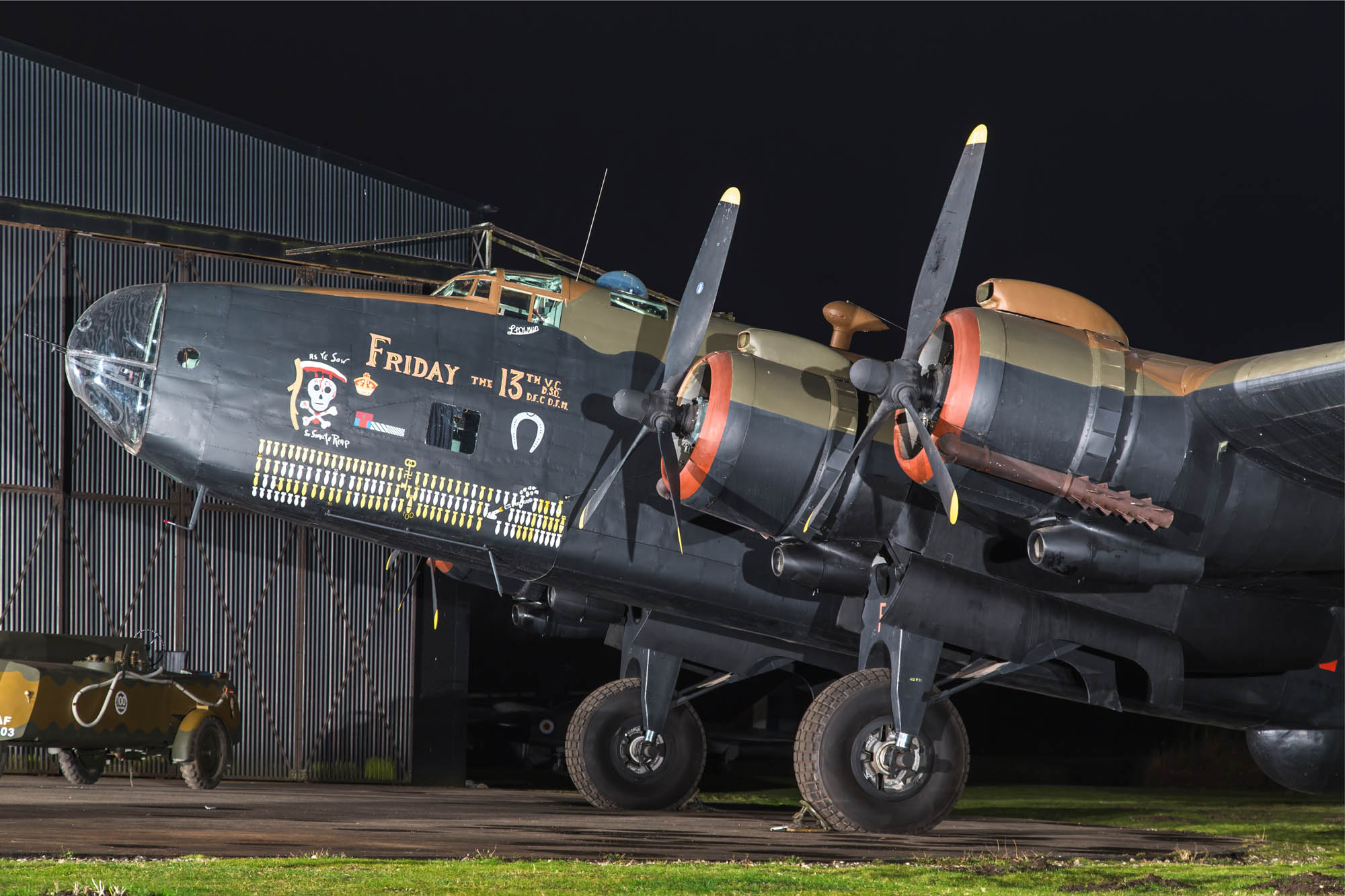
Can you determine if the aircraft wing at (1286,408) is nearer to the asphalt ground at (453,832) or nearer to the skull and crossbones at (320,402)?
the asphalt ground at (453,832)

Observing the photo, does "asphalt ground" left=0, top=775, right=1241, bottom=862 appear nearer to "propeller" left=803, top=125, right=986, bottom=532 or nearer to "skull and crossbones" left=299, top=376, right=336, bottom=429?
"propeller" left=803, top=125, right=986, bottom=532

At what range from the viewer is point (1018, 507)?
12680 millimetres

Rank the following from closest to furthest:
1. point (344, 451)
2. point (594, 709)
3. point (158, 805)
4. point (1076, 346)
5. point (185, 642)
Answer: point (1076, 346) → point (344, 451) → point (158, 805) → point (594, 709) → point (185, 642)

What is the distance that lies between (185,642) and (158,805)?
11.5 m

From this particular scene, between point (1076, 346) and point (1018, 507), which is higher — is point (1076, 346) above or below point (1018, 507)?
above

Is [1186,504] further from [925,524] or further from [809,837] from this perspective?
[809,837]

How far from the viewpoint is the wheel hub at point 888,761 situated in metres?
13.8

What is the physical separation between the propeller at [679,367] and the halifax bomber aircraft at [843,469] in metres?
0.04

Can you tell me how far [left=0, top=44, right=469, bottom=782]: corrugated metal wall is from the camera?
84.0 feet

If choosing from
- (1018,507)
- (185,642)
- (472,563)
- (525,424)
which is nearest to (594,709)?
(472,563)

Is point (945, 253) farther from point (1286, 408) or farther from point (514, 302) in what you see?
point (514, 302)

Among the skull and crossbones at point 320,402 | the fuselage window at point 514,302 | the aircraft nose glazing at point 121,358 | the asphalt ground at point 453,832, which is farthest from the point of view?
the fuselage window at point 514,302

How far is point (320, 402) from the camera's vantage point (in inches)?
527

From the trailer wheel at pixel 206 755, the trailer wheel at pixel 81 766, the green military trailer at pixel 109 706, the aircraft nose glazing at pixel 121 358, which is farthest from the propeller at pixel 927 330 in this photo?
the trailer wheel at pixel 81 766
